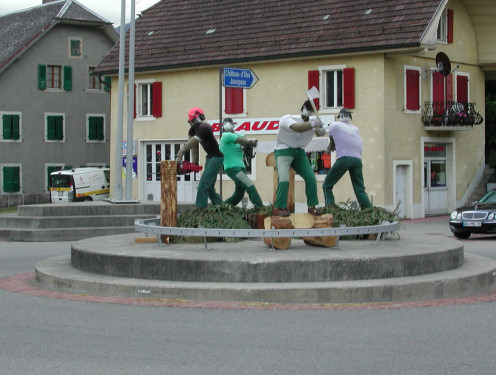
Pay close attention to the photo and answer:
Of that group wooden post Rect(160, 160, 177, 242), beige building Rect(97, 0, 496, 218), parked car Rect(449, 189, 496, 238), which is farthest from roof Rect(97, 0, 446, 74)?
wooden post Rect(160, 160, 177, 242)

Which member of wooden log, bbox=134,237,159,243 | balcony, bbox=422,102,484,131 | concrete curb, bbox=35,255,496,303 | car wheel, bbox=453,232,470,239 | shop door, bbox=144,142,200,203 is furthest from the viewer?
shop door, bbox=144,142,200,203

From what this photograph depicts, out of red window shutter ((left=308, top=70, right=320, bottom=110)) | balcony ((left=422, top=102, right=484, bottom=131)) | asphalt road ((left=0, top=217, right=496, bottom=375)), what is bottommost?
asphalt road ((left=0, top=217, right=496, bottom=375))

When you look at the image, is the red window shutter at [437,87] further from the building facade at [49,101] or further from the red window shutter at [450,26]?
the building facade at [49,101]

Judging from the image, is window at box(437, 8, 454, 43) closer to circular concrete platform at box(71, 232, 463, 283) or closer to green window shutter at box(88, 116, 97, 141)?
circular concrete platform at box(71, 232, 463, 283)

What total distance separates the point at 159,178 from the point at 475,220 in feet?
60.8

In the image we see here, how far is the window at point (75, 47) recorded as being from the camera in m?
50.6

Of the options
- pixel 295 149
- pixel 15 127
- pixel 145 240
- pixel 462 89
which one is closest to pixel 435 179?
pixel 462 89

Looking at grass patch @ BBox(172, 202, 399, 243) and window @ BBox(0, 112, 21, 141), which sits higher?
window @ BBox(0, 112, 21, 141)

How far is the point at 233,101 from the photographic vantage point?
3484 centimetres

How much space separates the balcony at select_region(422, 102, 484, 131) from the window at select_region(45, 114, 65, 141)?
24262 mm

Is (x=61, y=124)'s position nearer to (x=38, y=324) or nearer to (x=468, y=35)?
(x=468, y=35)

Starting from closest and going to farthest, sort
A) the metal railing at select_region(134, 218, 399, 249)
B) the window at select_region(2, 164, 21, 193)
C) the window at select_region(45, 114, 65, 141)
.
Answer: the metal railing at select_region(134, 218, 399, 249), the window at select_region(2, 164, 21, 193), the window at select_region(45, 114, 65, 141)

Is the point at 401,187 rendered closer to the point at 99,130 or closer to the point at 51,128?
the point at 99,130

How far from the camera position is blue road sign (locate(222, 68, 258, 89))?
17492mm
